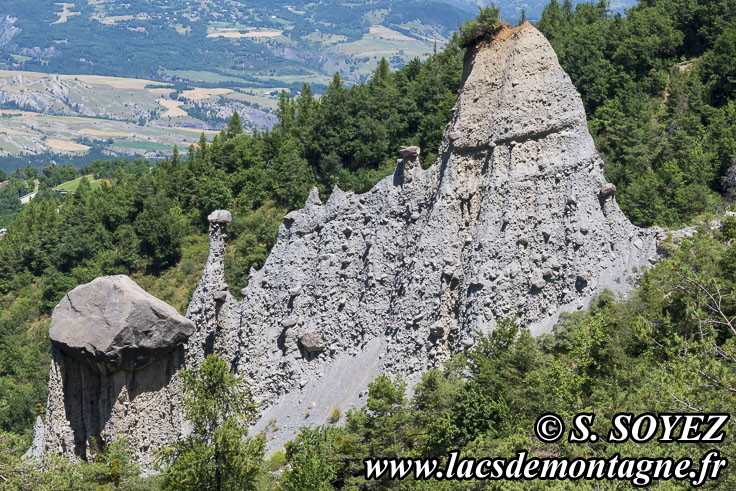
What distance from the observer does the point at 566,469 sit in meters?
24.3

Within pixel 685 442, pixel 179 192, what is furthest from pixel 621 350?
pixel 179 192

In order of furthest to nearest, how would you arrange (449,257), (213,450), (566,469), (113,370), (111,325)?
(449,257)
(113,370)
(111,325)
(213,450)
(566,469)

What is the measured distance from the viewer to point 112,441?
3656 centimetres

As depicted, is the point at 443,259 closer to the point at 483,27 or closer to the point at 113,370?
the point at 483,27

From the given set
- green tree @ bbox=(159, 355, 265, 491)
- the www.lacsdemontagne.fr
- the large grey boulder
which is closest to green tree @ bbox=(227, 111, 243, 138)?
the large grey boulder

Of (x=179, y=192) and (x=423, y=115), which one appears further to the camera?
(x=179, y=192)

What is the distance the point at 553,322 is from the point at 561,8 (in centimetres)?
7577

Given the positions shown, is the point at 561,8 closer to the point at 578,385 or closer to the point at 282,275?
the point at 282,275

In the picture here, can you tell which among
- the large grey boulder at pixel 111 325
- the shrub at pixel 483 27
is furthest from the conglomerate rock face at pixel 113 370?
the shrub at pixel 483 27

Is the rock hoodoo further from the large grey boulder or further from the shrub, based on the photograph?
the large grey boulder

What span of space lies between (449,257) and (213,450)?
13.7 meters

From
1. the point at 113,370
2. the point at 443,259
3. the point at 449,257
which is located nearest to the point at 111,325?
the point at 113,370

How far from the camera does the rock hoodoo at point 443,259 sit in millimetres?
36156

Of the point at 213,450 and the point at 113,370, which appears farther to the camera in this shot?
the point at 113,370
